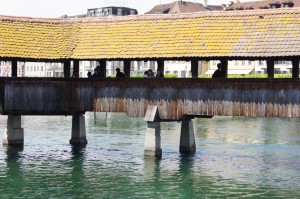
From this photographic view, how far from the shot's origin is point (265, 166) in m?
36.0

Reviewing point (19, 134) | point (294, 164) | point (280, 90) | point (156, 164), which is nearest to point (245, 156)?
point (294, 164)

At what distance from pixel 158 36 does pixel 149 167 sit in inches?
228

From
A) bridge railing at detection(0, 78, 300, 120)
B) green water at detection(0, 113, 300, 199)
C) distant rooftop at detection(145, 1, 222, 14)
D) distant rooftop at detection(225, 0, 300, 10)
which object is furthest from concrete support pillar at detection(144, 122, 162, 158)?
distant rooftop at detection(145, 1, 222, 14)

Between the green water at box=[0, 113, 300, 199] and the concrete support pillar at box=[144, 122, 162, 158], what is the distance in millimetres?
425

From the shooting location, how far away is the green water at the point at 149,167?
95.9 ft

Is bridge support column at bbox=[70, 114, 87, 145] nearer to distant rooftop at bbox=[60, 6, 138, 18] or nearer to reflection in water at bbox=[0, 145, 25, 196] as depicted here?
reflection in water at bbox=[0, 145, 25, 196]

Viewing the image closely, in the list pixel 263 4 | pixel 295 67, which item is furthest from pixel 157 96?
pixel 263 4

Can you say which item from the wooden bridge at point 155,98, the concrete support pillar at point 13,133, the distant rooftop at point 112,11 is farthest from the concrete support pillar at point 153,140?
the distant rooftop at point 112,11

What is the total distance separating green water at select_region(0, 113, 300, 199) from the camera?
29219mm

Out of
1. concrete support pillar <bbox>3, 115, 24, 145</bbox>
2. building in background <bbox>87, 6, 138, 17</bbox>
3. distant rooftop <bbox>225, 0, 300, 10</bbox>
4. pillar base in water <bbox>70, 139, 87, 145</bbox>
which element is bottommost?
pillar base in water <bbox>70, 139, 87, 145</bbox>

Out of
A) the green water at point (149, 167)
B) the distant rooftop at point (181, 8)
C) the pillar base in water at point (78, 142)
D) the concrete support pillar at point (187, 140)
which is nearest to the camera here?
the green water at point (149, 167)

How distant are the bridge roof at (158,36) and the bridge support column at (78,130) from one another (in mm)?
5983

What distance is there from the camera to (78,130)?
143ft

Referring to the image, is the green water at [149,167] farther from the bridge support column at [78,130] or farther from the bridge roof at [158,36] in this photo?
the bridge roof at [158,36]
